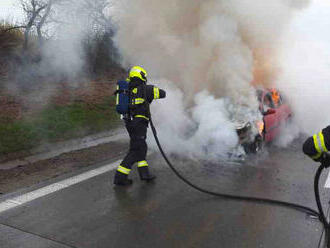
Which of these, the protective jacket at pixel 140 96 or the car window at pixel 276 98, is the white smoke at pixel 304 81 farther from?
the protective jacket at pixel 140 96

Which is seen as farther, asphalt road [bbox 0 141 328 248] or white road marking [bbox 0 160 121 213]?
white road marking [bbox 0 160 121 213]

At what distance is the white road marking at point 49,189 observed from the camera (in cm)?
420

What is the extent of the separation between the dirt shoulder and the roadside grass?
35.7 inches

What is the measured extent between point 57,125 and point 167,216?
16.7 ft

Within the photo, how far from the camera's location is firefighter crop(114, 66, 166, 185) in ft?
16.0

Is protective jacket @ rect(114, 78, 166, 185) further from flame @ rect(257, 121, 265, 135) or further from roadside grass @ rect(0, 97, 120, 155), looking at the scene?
roadside grass @ rect(0, 97, 120, 155)

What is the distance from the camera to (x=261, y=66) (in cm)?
841

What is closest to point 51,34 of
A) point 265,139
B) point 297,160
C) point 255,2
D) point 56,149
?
point 56,149

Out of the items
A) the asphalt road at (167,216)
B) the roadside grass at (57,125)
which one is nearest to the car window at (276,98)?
the asphalt road at (167,216)

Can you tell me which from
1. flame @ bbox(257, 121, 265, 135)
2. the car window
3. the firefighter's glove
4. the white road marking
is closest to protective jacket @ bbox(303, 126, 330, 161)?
the firefighter's glove

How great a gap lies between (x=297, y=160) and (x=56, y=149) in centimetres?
503

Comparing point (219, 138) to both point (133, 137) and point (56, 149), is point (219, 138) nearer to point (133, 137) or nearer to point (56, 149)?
point (133, 137)

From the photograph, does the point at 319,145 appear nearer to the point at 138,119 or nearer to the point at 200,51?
the point at 138,119

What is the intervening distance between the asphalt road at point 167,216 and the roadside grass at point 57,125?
251 cm
